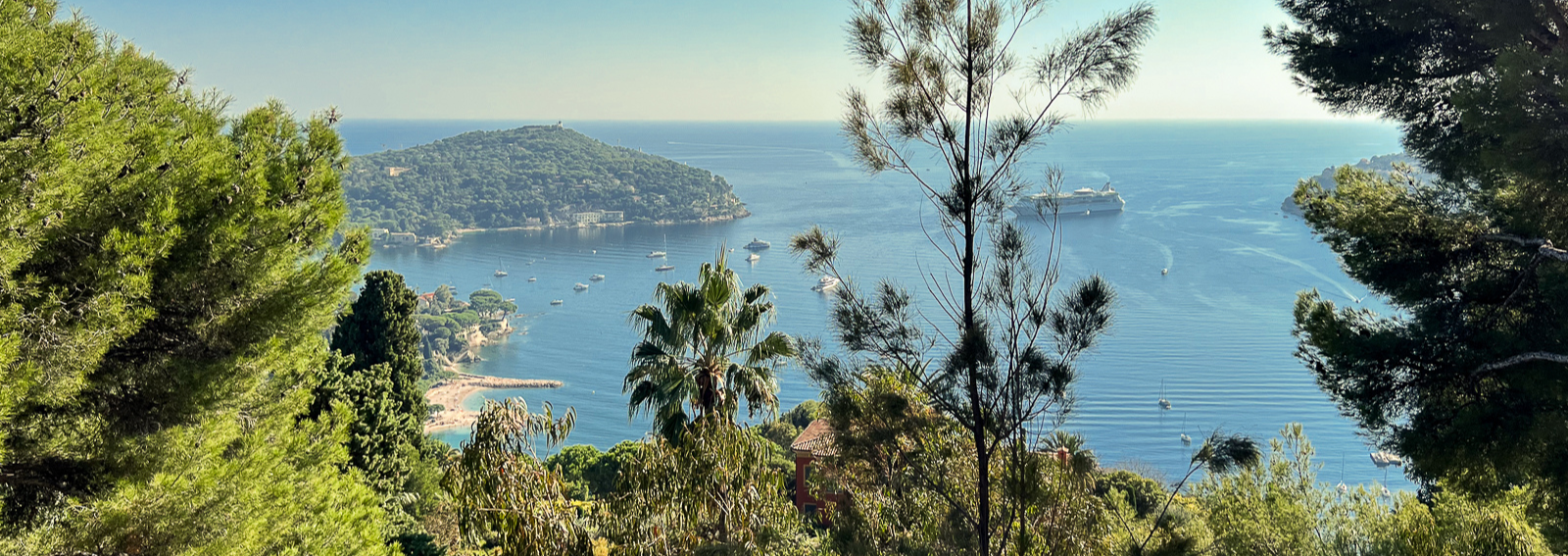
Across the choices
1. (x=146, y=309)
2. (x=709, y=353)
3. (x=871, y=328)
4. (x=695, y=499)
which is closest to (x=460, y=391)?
(x=709, y=353)

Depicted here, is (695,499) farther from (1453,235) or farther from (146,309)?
(1453,235)

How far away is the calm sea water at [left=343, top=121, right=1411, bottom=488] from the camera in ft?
115

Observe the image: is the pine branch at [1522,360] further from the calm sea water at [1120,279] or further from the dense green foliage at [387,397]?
the calm sea water at [1120,279]

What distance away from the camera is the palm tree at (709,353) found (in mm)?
5730

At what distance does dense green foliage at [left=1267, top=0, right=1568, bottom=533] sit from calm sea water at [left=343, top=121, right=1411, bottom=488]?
8.23m

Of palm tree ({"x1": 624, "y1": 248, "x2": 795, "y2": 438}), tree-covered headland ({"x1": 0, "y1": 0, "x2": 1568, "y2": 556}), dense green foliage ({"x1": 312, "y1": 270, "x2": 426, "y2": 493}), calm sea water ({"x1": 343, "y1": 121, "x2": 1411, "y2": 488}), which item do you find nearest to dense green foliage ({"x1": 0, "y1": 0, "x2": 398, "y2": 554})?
tree-covered headland ({"x1": 0, "y1": 0, "x2": 1568, "y2": 556})

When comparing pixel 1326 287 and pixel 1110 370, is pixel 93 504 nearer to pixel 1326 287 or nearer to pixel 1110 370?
pixel 1110 370

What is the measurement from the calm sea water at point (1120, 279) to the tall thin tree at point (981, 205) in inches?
284

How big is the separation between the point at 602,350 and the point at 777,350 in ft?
151

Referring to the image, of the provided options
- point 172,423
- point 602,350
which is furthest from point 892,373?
point 602,350

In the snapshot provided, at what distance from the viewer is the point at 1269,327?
4106 cm

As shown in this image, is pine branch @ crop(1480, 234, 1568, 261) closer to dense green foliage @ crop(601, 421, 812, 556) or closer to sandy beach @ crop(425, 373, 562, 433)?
dense green foliage @ crop(601, 421, 812, 556)

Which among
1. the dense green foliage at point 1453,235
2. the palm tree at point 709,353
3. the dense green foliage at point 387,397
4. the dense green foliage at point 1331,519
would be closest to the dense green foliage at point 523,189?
the dense green foliage at point 387,397

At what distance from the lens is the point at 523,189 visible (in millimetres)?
84062
